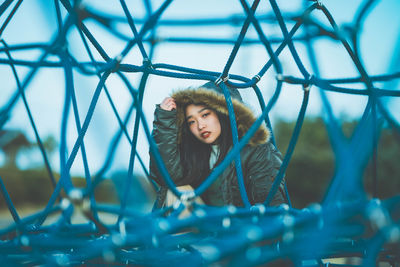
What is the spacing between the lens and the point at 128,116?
21.6 inches

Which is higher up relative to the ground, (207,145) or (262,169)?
(207,145)

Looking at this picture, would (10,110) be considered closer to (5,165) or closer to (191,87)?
(191,87)

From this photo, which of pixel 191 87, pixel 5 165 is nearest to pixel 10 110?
pixel 191 87

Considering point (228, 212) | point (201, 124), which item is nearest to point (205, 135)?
point (201, 124)

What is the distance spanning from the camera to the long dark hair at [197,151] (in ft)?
3.51

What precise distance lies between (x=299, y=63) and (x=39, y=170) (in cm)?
623

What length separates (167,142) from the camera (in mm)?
1083

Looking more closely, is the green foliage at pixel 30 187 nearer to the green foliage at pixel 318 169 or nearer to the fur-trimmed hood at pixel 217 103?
the green foliage at pixel 318 169

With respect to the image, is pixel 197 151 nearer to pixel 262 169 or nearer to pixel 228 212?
pixel 262 169

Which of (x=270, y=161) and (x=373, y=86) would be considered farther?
(x=270, y=161)

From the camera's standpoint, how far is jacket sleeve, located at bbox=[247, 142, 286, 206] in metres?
0.94

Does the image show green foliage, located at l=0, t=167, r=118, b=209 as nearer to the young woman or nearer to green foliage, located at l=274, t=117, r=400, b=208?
green foliage, located at l=274, t=117, r=400, b=208

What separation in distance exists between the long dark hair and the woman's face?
0.05ft

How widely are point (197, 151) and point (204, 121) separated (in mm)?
114
